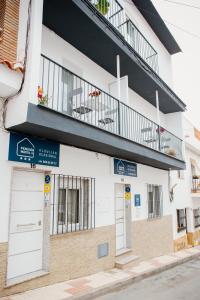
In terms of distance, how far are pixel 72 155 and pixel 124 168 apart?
106 inches

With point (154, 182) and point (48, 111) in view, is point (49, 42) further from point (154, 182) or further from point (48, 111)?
point (154, 182)

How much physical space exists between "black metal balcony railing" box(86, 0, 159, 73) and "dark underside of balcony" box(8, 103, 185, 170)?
142 inches

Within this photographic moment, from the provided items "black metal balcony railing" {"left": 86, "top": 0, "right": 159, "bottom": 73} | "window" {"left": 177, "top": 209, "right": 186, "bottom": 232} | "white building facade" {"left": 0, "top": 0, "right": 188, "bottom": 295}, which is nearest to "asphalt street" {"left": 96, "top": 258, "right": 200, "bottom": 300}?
"white building facade" {"left": 0, "top": 0, "right": 188, "bottom": 295}

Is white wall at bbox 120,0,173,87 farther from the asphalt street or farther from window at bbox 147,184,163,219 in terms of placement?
the asphalt street

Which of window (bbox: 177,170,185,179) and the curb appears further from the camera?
window (bbox: 177,170,185,179)

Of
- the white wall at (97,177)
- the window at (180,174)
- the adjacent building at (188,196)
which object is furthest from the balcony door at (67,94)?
the window at (180,174)

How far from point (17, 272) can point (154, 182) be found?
716 centimetres

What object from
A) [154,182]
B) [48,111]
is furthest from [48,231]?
[154,182]

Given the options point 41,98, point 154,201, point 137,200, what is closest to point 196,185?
point 154,201

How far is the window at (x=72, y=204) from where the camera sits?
21.2 feet

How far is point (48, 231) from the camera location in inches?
238

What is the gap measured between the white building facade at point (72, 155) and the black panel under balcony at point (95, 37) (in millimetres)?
30

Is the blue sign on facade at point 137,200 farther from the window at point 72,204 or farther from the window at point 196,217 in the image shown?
the window at point 196,217

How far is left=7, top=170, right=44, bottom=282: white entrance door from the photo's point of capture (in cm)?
550
